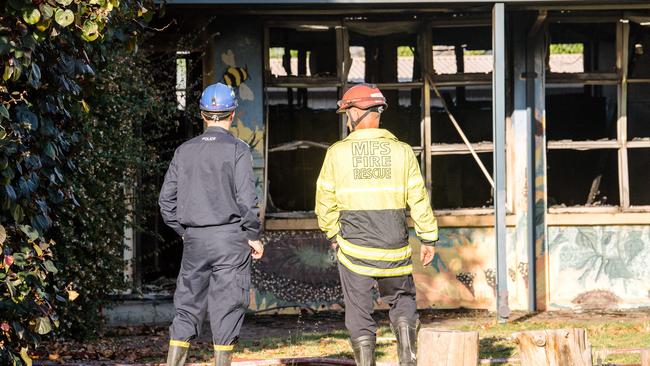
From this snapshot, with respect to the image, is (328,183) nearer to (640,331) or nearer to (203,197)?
(203,197)

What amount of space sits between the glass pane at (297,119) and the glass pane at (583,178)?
2478 mm

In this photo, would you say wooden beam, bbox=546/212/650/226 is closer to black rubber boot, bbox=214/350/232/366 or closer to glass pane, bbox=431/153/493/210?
glass pane, bbox=431/153/493/210

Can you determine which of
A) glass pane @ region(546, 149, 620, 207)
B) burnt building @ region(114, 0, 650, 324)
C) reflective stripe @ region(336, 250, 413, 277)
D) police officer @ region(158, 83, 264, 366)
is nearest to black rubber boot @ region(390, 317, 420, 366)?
reflective stripe @ region(336, 250, 413, 277)

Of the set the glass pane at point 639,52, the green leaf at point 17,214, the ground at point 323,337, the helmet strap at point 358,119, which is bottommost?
the ground at point 323,337

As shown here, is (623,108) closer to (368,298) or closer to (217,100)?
(368,298)

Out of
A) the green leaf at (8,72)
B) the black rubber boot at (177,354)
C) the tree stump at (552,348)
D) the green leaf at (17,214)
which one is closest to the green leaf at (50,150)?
the green leaf at (17,214)

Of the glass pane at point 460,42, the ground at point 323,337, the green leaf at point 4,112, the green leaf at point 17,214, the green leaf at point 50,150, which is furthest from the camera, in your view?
the glass pane at point 460,42

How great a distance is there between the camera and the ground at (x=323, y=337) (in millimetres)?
9148

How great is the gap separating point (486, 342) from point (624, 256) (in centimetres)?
335

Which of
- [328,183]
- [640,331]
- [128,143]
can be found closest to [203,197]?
[328,183]

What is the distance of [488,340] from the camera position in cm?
986

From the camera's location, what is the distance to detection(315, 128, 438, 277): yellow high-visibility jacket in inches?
276

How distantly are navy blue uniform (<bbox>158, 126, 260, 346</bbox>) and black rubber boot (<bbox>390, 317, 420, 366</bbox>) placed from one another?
970 mm

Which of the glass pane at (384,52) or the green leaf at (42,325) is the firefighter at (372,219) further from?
the glass pane at (384,52)
